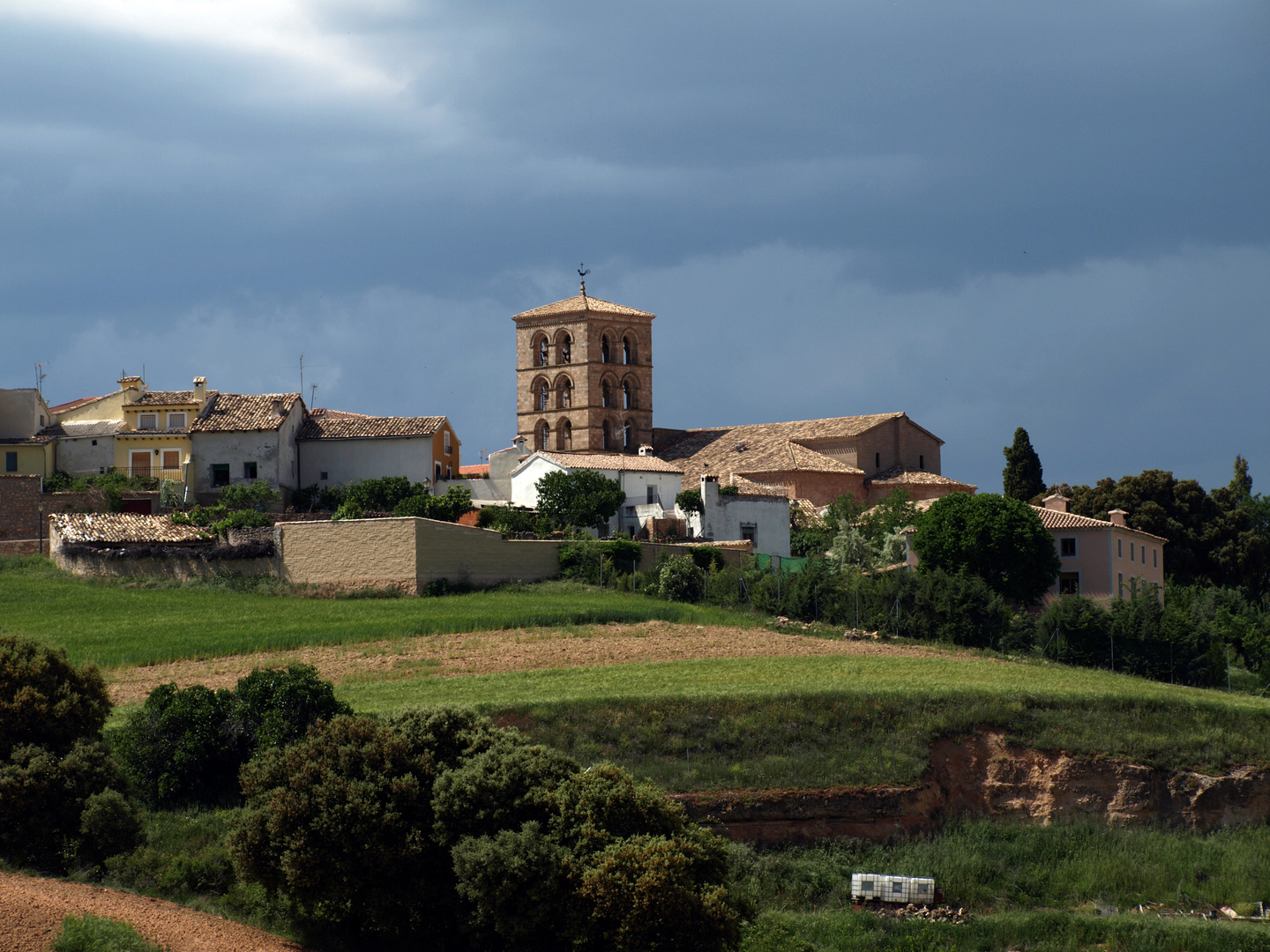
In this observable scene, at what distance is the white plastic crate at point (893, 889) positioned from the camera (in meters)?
23.8

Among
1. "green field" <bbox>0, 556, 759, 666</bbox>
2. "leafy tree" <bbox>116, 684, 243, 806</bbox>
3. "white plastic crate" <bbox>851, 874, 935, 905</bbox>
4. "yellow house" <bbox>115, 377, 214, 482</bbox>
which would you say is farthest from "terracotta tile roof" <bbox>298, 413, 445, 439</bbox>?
"white plastic crate" <bbox>851, 874, 935, 905</bbox>

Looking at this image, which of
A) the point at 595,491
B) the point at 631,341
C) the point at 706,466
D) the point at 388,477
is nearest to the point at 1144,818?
the point at 595,491

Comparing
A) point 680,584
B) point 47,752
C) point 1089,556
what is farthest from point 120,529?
point 1089,556

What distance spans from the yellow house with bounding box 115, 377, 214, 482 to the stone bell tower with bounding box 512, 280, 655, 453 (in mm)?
22481

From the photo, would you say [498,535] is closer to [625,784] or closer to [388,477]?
[388,477]

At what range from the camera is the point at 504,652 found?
3594 centimetres

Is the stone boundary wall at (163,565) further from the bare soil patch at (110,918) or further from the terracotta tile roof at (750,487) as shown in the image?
the bare soil patch at (110,918)

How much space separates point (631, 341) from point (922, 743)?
52181 mm

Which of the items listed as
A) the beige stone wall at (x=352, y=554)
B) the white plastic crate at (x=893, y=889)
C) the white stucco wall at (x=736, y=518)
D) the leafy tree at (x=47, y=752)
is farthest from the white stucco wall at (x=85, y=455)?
the white plastic crate at (x=893, y=889)

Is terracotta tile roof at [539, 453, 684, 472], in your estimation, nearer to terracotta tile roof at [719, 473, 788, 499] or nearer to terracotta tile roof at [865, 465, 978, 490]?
terracotta tile roof at [719, 473, 788, 499]

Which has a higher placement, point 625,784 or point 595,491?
point 595,491

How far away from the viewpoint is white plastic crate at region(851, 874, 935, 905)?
78.0 ft

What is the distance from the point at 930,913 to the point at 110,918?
1249 cm

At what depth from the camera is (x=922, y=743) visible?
2797 cm
